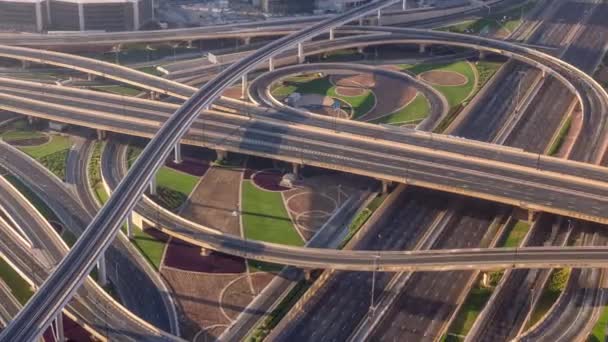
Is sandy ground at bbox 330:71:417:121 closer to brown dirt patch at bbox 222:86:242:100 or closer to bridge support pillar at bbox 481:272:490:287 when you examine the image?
brown dirt patch at bbox 222:86:242:100

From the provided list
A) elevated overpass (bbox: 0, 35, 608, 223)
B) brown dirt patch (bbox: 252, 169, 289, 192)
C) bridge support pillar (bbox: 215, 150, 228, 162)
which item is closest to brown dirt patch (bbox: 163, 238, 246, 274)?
brown dirt patch (bbox: 252, 169, 289, 192)

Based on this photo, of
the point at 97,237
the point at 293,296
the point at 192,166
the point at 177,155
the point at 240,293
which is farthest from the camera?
the point at 177,155

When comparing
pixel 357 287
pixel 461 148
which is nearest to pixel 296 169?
pixel 461 148

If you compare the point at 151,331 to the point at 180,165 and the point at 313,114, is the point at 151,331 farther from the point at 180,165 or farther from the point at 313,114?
the point at 313,114

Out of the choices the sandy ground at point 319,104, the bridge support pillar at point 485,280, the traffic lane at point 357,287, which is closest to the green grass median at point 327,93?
the sandy ground at point 319,104

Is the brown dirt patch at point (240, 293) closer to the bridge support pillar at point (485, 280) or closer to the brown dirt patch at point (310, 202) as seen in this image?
the brown dirt patch at point (310, 202)

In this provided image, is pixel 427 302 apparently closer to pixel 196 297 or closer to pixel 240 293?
pixel 240 293
